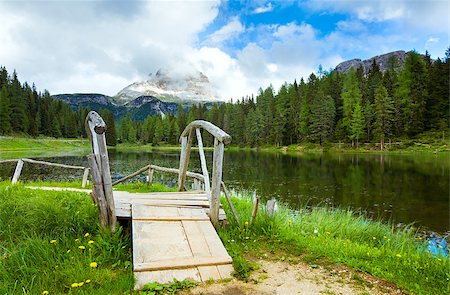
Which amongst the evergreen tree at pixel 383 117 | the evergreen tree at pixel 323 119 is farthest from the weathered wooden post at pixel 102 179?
the evergreen tree at pixel 323 119

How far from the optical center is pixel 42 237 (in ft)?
18.9

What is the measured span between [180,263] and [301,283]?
1756mm

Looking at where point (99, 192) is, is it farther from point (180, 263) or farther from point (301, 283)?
point (301, 283)

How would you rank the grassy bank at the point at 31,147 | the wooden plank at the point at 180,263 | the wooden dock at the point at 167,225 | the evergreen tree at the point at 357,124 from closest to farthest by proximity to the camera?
the wooden plank at the point at 180,263 → the wooden dock at the point at 167,225 → the grassy bank at the point at 31,147 → the evergreen tree at the point at 357,124

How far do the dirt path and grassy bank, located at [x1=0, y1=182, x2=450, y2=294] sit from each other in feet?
0.70

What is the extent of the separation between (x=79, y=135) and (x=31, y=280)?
136 meters

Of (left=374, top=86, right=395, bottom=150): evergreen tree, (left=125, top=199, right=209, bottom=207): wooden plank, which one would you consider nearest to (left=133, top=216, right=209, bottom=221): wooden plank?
(left=125, top=199, right=209, bottom=207): wooden plank

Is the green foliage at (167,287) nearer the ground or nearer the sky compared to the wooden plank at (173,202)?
nearer the ground

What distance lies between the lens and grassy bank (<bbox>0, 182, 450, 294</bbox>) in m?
4.36

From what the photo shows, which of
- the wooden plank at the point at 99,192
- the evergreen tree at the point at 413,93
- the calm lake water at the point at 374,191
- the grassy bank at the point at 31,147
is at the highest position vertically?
the evergreen tree at the point at 413,93

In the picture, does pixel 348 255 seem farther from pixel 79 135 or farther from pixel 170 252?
pixel 79 135

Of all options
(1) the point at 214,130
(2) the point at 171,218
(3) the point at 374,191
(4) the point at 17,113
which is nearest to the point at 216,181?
(1) the point at 214,130

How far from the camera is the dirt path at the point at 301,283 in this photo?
416cm

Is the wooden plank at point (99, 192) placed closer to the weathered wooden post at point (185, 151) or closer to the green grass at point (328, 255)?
the green grass at point (328, 255)
